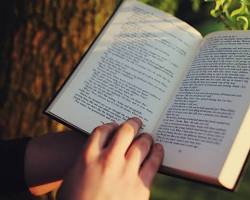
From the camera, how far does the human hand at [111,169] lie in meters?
1.41

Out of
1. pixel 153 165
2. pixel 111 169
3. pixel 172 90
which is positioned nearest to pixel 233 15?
pixel 172 90

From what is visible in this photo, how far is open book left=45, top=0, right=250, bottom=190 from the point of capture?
5.03ft

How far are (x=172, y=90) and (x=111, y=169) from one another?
473mm

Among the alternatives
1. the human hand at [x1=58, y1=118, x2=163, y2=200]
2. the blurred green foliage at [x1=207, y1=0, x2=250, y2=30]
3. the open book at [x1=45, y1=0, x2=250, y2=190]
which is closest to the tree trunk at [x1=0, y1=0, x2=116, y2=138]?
the open book at [x1=45, y1=0, x2=250, y2=190]

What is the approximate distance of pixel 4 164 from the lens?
1958 mm

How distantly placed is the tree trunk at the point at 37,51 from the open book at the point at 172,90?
1.91 ft

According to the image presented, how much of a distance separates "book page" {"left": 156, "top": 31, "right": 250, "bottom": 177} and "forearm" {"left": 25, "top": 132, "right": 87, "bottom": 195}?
322 millimetres

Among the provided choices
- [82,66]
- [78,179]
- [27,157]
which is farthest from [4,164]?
[78,179]

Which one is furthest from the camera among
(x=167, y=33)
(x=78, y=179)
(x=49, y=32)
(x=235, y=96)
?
(x=49, y=32)

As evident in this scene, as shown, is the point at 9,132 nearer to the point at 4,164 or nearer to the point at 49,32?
the point at 49,32

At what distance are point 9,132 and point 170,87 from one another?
1.07 m

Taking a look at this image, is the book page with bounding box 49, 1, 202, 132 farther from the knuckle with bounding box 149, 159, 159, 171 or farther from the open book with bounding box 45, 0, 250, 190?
the knuckle with bounding box 149, 159, 159, 171

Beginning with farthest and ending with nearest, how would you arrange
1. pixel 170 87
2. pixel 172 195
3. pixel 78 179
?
pixel 172 195
pixel 170 87
pixel 78 179

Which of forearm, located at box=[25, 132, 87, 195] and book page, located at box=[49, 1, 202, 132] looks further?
forearm, located at box=[25, 132, 87, 195]
